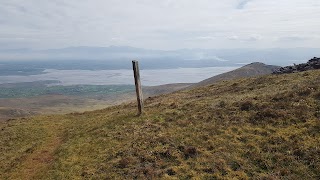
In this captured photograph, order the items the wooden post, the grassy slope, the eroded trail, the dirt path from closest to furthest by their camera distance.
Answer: the grassy slope, the dirt path, the eroded trail, the wooden post

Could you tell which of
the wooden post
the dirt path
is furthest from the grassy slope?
the wooden post

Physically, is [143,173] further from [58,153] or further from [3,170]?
[3,170]

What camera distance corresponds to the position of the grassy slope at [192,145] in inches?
747

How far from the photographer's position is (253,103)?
29.0 m

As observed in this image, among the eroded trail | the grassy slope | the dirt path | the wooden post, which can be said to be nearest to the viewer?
the grassy slope

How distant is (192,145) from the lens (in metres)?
22.9

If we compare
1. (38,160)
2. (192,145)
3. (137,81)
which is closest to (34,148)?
(38,160)

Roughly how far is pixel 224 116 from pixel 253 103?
10.9ft

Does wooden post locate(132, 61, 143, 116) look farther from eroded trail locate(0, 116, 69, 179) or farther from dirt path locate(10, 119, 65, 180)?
dirt path locate(10, 119, 65, 180)

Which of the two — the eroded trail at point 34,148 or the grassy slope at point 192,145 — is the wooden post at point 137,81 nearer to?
the grassy slope at point 192,145

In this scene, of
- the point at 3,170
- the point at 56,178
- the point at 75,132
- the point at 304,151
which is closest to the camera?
the point at 304,151

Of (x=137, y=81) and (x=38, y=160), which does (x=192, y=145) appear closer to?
(x=38, y=160)

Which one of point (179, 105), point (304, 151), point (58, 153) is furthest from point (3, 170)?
point (304, 151)

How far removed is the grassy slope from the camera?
18984 mm
